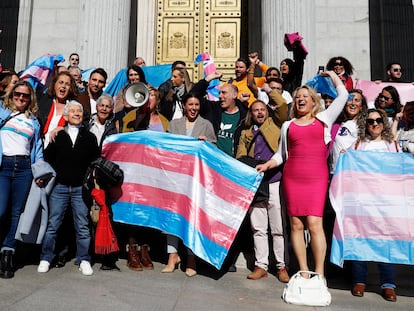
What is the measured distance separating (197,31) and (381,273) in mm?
9330

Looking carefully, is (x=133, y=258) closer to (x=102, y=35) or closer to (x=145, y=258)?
(x=145, y=258)

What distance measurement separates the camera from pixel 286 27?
31.6 ft

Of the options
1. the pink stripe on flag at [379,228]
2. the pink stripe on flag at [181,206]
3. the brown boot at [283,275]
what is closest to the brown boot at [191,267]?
the pink stripe on flag at [181,206]

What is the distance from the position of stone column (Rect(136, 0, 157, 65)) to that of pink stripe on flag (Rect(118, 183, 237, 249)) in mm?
7381

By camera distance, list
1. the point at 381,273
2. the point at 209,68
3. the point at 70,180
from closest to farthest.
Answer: the point at 381,273 → the point at 70,180 → the point at 209,68

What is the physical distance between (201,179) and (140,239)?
4.30ft

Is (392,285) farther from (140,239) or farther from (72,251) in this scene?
(72,251)

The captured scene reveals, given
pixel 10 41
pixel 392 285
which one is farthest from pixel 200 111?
pixel 10 41

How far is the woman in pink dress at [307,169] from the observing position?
187 inches

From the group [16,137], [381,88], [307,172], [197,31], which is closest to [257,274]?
[307,172]

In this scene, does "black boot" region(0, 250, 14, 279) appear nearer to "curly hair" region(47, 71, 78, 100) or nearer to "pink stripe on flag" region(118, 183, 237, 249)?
"pink stripe on flag" region(118, 183, 237, 249)

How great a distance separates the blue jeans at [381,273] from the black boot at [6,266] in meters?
4.06

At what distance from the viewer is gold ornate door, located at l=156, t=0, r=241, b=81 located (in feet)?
41.0

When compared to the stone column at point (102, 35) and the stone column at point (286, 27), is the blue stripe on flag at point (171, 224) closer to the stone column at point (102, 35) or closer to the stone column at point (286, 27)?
the stone column at point (102, 35)
